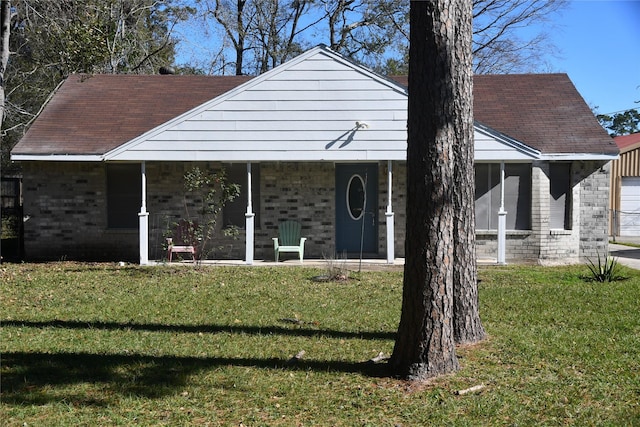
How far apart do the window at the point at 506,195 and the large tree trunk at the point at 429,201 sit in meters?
9.51

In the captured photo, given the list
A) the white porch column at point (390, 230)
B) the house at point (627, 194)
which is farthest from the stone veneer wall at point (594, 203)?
the house at point (627, 194)

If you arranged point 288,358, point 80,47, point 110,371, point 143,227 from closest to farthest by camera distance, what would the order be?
point 110,371, point 288,358, point 143,227, point 80,47

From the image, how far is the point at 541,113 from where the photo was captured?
15.8 metres

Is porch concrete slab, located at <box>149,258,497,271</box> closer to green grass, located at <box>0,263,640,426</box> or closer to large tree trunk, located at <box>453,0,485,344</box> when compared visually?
green grass, located at <box>0,263,640,426</box>

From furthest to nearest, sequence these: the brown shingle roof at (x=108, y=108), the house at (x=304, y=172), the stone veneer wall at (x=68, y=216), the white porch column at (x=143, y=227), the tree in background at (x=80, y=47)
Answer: the tree in background at (x=80, y=47) → the stone veneer wall at (x=68, y=216) → the brown shingle roof at (x=108, y=108) → the house at (x=304, y=172) → the white porch column at (x=143, y=227)

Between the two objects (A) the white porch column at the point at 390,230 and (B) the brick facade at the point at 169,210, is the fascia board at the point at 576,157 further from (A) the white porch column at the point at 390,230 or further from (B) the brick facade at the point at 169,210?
(A) the white porch column at the point at 390,230

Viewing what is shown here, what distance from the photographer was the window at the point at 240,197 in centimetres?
1506

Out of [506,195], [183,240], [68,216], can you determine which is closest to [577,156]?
[506,195]

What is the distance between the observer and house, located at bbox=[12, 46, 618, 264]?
13852mm

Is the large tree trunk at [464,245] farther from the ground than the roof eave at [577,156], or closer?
closer

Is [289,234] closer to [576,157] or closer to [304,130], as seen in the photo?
[304,130]

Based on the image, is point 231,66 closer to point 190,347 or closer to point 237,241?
point 237,241

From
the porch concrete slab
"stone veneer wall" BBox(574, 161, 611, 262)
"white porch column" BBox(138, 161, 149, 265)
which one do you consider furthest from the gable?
the porch concrete slab

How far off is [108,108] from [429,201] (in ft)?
42.6
